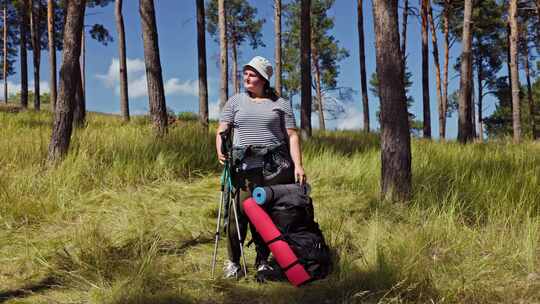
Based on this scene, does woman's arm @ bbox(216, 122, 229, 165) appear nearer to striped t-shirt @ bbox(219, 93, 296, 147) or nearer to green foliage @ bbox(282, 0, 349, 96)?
striped t-shirt @ bbox(219, 93, 296, 147)

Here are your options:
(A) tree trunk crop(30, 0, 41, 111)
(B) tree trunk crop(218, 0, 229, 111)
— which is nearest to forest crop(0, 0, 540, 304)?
(B) tree trunk crop(218, 0, 229, 111)

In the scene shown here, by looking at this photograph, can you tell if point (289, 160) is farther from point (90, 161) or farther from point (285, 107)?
point (90, 161)

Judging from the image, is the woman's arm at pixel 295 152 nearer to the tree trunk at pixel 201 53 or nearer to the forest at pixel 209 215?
the forest at pixel 209 215

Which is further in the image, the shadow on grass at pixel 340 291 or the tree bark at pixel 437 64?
the tree bark at pixel 437 64

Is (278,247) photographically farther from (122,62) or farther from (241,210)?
(122,62)

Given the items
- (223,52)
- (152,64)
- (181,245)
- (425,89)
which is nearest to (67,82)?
(152,64)

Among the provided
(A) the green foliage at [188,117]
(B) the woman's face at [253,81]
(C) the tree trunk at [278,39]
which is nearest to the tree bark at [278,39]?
(C) the tree trunk at [278,39]

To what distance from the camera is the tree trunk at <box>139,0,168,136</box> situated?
31.6ft

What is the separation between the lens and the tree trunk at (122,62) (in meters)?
16.2

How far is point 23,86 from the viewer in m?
21.8

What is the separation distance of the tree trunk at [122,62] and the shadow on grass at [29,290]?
43.6ft

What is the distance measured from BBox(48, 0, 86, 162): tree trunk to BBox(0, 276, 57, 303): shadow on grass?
354 centimetres

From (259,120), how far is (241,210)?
0.88 metres

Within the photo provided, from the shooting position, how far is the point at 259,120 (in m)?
3.77
